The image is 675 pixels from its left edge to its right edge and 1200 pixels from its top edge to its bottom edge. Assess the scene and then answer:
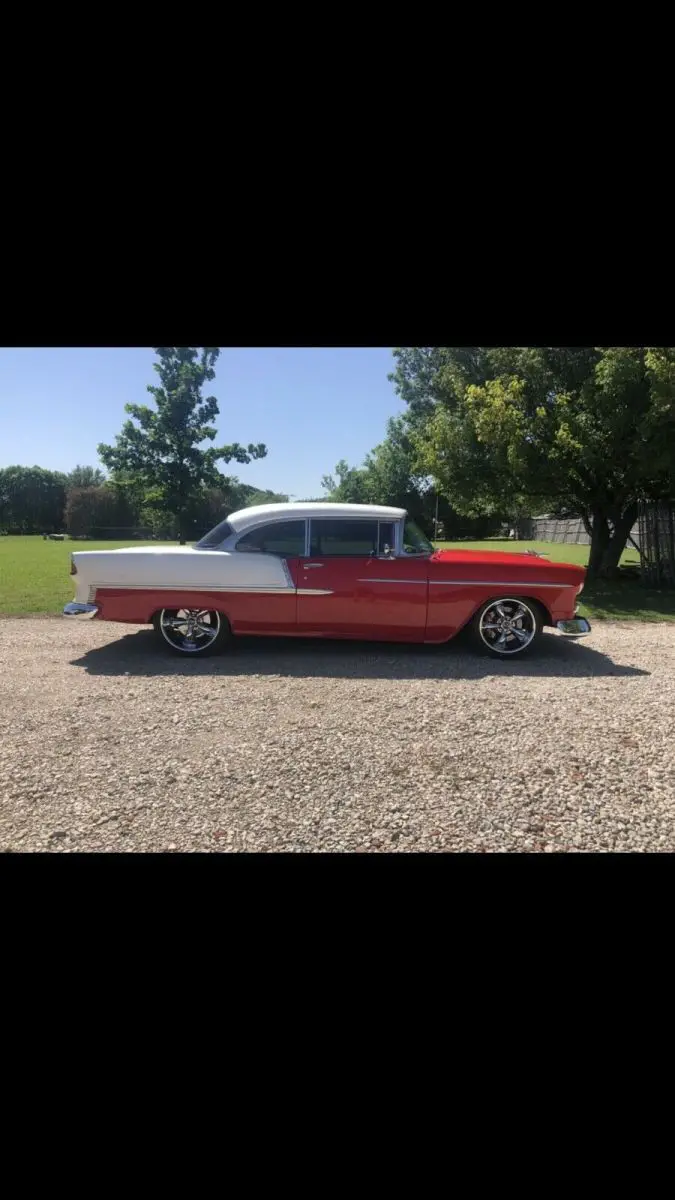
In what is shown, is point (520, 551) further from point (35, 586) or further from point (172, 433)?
point (172, 433)

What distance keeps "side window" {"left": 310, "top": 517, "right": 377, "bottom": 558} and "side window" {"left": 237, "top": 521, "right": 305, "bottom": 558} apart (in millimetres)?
132

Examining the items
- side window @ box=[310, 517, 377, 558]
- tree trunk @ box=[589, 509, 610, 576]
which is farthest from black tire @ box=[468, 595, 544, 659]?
tree trunk @ box=[589, 509, 610, 576]

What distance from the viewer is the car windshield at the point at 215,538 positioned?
225 inches

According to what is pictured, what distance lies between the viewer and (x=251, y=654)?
5.84 m

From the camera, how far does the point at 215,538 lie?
5781mm

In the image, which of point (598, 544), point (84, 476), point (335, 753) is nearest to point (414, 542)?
point (335, 753)

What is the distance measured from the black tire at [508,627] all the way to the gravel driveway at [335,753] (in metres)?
0.16

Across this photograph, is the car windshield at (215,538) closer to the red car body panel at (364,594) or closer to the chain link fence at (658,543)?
the red car body panel at (364,594)

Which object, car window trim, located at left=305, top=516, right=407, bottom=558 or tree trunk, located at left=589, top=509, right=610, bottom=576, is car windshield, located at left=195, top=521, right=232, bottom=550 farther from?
tree trunk, located at left=589, top=509, right=610, bottom=576

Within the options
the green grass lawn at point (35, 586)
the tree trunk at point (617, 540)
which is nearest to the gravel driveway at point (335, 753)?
the green grass lawn at point (35, 586)
